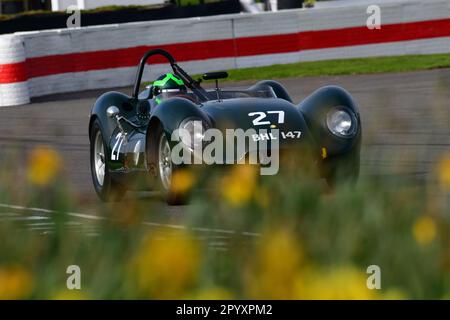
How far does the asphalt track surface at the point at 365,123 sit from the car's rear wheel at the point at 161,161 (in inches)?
9.7

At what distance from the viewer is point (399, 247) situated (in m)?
4.98

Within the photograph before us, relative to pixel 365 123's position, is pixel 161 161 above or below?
above

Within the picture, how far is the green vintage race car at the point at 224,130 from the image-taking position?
33.4 ft

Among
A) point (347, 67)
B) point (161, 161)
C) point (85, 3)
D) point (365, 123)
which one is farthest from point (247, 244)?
point (85, 3)

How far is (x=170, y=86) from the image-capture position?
1168 cm

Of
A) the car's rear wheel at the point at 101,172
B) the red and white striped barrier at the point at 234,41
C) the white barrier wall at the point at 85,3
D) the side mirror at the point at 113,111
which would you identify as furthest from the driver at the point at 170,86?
the white barrier wall at the point at 85,3

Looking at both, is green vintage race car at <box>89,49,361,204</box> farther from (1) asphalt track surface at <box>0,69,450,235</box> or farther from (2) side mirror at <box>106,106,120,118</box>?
(1) asphalt track surface at <box>0,69,450,235</box>

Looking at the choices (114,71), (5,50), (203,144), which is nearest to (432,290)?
(203,144)

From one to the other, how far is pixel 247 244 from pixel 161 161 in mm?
5518

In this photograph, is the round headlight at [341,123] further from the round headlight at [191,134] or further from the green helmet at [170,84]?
the green helmet at [170,84]

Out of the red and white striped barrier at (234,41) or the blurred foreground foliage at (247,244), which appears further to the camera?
the red and white striped barrier at (234,41)

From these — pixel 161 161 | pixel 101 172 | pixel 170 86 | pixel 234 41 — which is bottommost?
pixel 101 172

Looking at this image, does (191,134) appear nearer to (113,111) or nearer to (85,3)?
(113,111)

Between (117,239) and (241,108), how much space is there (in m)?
5.52
